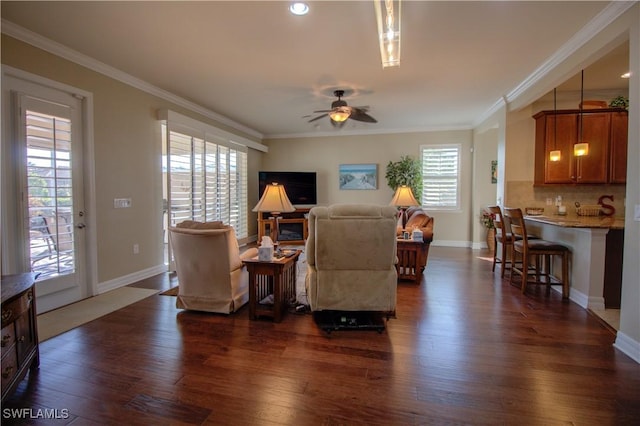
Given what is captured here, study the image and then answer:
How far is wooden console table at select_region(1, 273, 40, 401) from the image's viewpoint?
5.35ft


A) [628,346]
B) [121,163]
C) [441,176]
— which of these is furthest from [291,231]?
[628,346]

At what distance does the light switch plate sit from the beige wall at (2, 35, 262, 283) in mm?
44

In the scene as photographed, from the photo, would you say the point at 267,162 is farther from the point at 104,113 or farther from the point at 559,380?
the point at 559,380

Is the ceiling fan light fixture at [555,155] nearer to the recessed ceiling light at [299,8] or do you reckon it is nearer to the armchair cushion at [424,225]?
the armchair cushion at [424,225]

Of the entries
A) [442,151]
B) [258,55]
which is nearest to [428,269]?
[442,151]

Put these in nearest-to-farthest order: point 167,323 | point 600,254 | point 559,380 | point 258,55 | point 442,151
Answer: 1. point 559,380
2. point 167,323
3. point 600,254
4. point 258,55
5. point 442,151

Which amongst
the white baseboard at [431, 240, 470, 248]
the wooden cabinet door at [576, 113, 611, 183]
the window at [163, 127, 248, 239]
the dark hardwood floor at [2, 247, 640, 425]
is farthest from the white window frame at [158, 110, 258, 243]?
the wooden cabinet door at [576, 113, 611, 183]

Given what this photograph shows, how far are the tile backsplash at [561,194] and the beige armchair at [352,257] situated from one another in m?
3.31

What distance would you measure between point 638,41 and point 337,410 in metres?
3.28

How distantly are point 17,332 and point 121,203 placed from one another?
239 centimetres

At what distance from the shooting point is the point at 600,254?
10.2ft

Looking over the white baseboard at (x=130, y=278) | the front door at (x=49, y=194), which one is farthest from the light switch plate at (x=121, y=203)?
the white baseboard at (x=130, y=278)

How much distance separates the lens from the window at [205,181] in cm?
470

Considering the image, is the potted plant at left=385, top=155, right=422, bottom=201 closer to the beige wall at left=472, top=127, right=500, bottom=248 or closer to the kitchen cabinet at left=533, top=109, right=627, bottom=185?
the beige wall at left=472, top=127, right=500, bottom=248
